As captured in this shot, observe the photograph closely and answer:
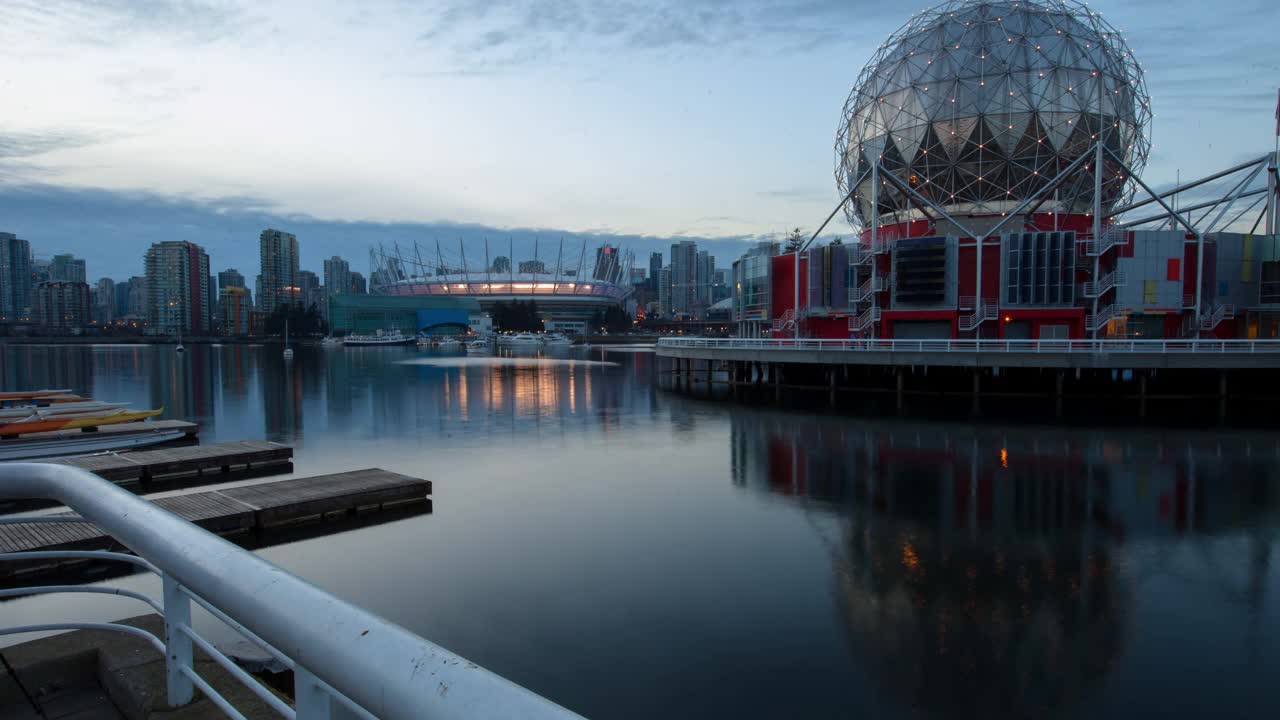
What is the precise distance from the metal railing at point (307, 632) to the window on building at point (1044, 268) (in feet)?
141

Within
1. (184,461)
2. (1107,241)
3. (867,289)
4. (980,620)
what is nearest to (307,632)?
(980,620)

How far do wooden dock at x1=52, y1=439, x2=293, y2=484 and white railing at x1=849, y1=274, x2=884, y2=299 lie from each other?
31.3 meters

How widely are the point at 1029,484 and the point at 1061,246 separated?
2672cm

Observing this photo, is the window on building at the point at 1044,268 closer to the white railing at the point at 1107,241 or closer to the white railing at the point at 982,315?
the white railing at the point at 1107,241

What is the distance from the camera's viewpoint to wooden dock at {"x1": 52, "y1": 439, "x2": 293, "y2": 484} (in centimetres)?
1730

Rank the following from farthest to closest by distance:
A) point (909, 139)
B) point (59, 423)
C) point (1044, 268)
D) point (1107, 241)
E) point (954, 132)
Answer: point (909, 139) → point (954, 132) → point (1044, 268) → point (1107, 241) → point (59, 423)

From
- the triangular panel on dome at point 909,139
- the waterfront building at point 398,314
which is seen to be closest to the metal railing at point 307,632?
the triangular panel on dome at point 909,139

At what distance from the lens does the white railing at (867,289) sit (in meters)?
42.5

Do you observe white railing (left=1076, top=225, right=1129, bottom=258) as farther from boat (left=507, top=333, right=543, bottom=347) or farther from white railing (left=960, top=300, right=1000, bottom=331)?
boat (left=507, top=333, right=543, bottom=347)

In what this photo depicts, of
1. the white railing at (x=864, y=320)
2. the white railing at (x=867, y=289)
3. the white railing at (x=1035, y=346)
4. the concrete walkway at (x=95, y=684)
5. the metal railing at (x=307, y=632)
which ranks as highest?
the white railing at (x=867, y=289)

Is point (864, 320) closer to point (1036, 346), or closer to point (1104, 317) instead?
point (1036, 346)

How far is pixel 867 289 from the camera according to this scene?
4303 centimetres

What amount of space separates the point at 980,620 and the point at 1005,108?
43314 mm

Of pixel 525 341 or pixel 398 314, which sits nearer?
pixel 525 341
